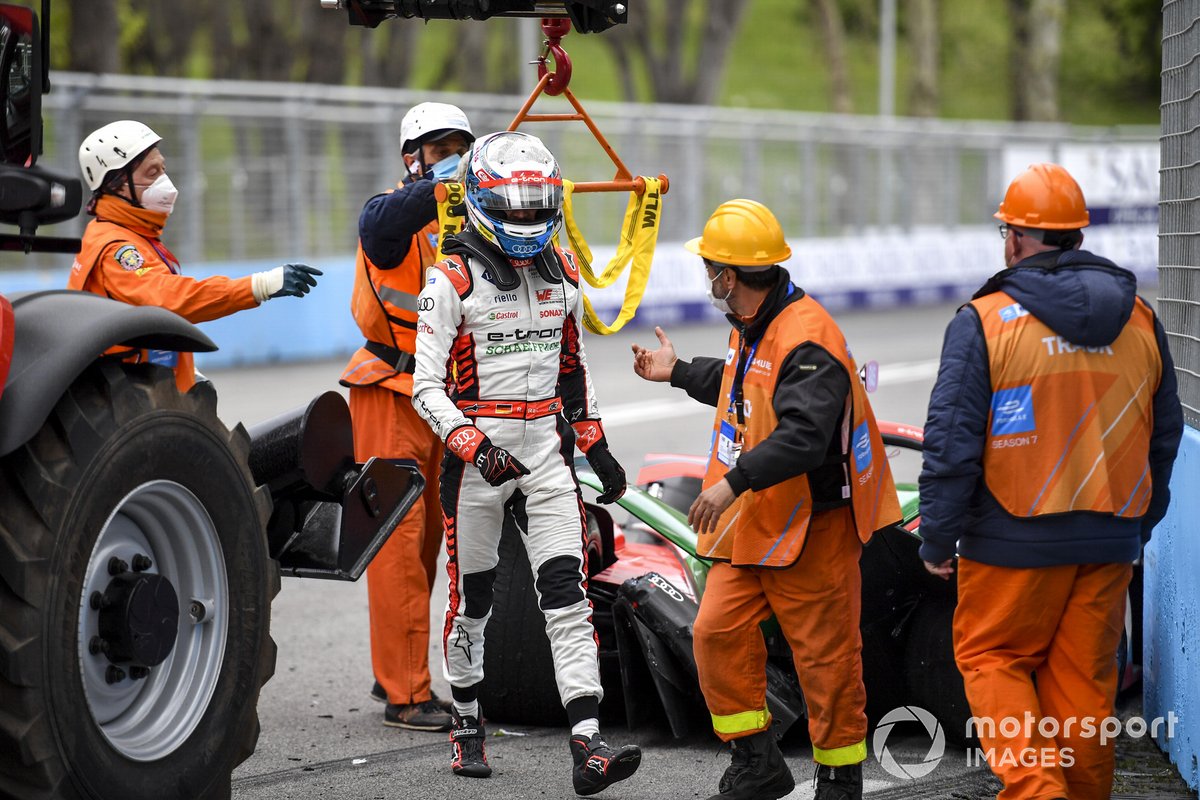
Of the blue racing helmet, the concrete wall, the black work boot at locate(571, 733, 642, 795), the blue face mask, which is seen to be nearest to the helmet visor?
the blue racing helmet

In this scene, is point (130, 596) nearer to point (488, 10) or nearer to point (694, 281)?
point (488, 10)

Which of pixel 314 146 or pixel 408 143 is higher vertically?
pixel 314 146

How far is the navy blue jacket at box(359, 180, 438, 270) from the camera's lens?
18.7ft

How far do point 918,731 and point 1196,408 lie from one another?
1.47 metres

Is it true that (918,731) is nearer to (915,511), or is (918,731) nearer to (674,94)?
(915,511)

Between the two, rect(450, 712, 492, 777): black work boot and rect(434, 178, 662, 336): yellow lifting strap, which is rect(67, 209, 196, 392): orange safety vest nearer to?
rect(434, 178, 662, 336): yellow lifting strap

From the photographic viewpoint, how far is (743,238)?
15.6 feet

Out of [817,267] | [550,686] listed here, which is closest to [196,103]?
[817,267]

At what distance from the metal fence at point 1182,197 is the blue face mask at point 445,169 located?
102 inches

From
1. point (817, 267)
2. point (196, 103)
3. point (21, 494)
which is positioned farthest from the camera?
point (817, 267)

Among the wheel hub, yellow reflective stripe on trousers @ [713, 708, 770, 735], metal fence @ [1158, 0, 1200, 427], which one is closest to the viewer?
the wheel hub

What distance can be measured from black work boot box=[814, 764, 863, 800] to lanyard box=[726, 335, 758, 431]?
1065 mm

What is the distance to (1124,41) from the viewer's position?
67.1 metres

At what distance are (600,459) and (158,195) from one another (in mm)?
1855
